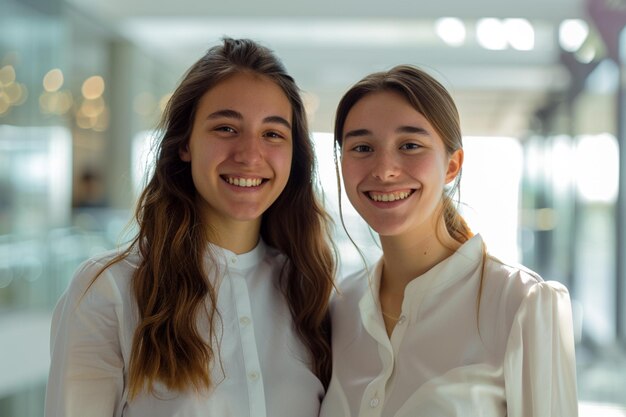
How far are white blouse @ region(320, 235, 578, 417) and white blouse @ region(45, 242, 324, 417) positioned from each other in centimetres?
13

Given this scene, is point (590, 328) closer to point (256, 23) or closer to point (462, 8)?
point (462, 8)

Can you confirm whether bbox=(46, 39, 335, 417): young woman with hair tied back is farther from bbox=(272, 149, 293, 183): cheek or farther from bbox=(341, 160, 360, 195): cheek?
bbox=(341, 160, 360, 195): cheek

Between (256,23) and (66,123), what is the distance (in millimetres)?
2495

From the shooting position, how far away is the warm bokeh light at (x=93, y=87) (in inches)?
486

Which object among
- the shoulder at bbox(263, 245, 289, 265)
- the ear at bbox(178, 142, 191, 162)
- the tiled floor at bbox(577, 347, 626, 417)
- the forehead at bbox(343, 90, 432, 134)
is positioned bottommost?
the tiled floor at bbox(577, 347, 626, 417)

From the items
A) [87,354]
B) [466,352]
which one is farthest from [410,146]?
[87,354]

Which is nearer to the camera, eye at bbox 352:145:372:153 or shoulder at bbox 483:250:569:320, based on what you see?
shoulder at bbox 483:250:569:320

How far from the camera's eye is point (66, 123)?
27.6 ft

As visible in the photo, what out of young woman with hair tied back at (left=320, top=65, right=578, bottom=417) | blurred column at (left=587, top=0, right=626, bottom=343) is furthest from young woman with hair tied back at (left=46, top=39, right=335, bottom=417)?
blurred column at (left=587, top=0, right=626, bottom=343)

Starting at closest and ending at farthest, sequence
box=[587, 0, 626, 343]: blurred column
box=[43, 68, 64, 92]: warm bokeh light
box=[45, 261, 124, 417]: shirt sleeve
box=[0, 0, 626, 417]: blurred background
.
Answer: box=[45, 261, 124, 417]: shirt sleeve → box=[587, 0, 626, 343]: blurred column → box=[0, 0, 626, 417]: blurred background → box=[43, 68, 64, 92]: warm bokeh light

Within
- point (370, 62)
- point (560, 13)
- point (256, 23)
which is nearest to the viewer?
point (560, 13)

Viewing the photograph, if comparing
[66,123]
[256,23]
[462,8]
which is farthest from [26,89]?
[462,8]

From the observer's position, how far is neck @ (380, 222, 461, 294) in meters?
2.06

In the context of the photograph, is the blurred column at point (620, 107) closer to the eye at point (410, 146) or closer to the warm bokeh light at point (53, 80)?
the eye at point (410, 146)
